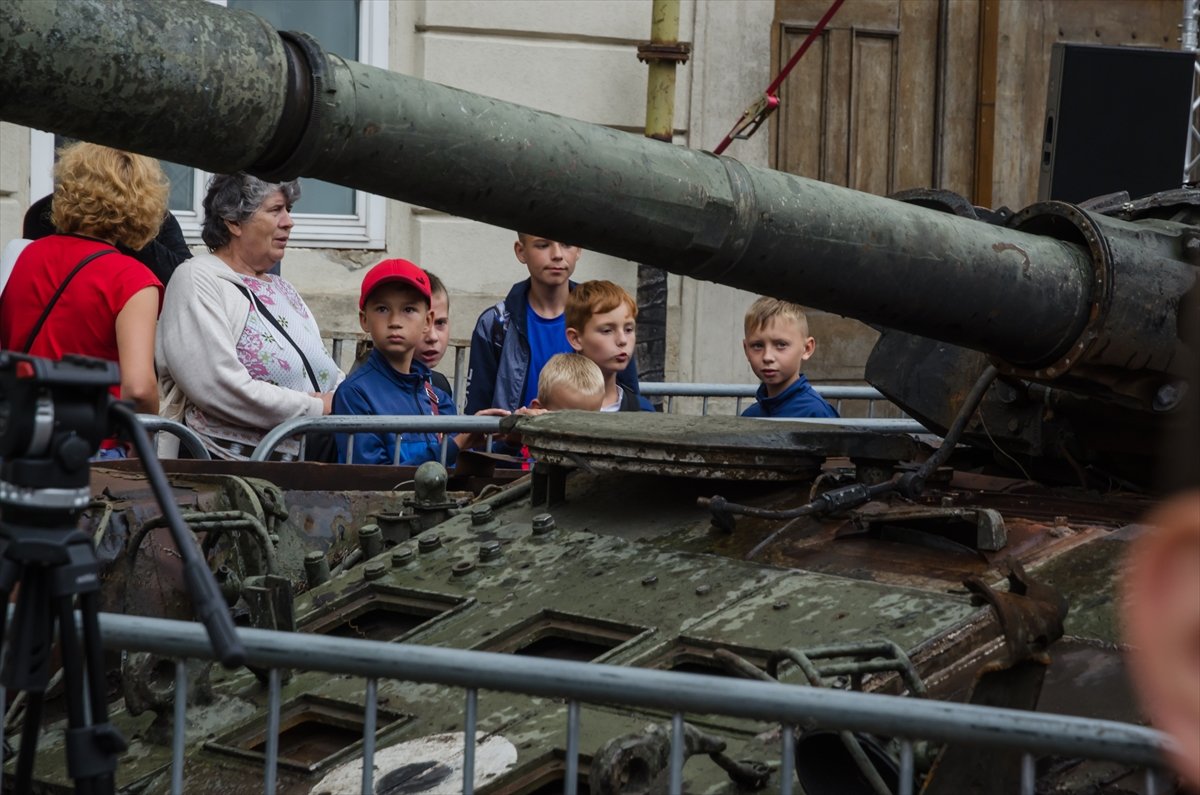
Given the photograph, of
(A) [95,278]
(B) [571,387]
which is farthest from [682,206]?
(A) [95,278]

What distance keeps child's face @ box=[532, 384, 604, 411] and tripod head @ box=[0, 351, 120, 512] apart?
3650mm

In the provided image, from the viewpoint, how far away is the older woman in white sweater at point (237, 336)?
6000 mm

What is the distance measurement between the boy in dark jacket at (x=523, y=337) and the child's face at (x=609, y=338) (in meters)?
0.40

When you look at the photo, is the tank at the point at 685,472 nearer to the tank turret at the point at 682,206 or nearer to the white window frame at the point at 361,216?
the tank turret at the point at 682,206

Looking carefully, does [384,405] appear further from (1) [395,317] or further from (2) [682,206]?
(2) [682,206]

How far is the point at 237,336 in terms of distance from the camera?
20.0 ft

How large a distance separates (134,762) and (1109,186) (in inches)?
155

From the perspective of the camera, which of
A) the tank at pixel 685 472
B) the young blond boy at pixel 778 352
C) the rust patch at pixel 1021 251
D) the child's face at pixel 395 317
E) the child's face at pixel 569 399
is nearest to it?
the tank at pixel 685 472

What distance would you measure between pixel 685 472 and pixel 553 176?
50.0 inches

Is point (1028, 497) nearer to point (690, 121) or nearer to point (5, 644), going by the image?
point (5, 644)

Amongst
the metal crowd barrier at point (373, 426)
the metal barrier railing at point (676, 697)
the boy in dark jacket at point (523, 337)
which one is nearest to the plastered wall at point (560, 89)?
the boy in dark jacket at point (523, 337)

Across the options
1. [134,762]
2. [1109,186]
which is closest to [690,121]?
[1109,186]

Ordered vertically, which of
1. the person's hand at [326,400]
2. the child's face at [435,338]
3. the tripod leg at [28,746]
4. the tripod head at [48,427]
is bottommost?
the tripod leg at [28,746]

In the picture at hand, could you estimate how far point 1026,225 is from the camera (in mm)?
4137
